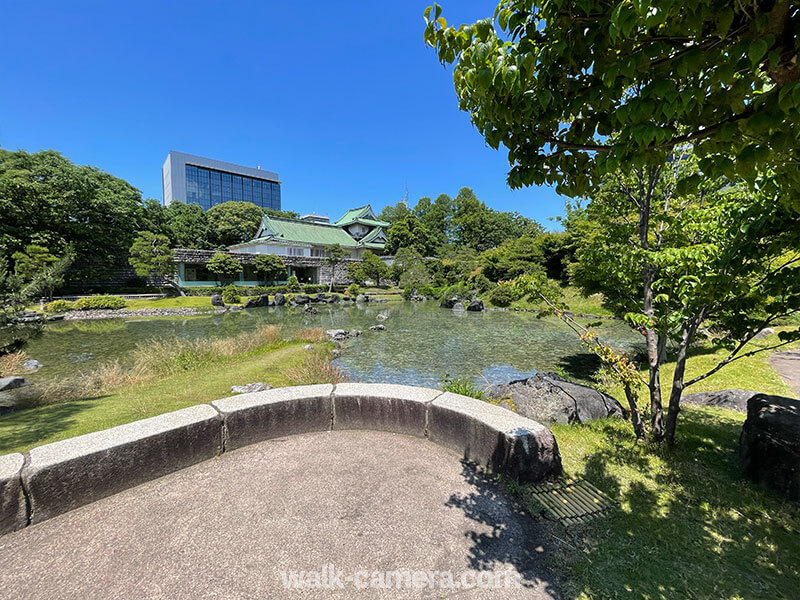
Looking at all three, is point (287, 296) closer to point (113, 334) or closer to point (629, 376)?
point (113, 334)

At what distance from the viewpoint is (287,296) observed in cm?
3100

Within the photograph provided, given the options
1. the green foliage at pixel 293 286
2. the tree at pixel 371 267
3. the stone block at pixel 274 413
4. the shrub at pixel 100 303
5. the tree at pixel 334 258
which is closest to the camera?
the stone block at pixel 274 413

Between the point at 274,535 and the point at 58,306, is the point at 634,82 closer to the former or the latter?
the point at 274,535

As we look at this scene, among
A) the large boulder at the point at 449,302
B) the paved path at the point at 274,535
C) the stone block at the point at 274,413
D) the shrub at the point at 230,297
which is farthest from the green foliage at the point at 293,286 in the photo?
the paved path at the point at 274,535

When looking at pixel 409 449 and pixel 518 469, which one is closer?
pixel 518 469

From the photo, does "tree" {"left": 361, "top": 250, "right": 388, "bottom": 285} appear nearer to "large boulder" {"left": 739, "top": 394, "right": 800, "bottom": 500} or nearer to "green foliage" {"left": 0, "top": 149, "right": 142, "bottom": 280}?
"green foliage" {"left": 0, "top": 149, "right": 142, "bottom": 280}

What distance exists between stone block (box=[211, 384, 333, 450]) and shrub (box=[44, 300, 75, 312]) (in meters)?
26.9

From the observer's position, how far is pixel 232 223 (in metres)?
47.3

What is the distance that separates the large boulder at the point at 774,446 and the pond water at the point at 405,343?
21.0 feet

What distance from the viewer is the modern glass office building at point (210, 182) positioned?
3458 inches

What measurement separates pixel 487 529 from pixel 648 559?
1040 mm

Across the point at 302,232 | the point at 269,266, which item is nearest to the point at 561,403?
the point at 269,266

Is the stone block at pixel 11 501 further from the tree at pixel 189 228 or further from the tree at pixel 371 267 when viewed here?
the tree at pixel 189 228

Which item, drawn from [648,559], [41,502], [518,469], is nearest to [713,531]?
[648,559]
